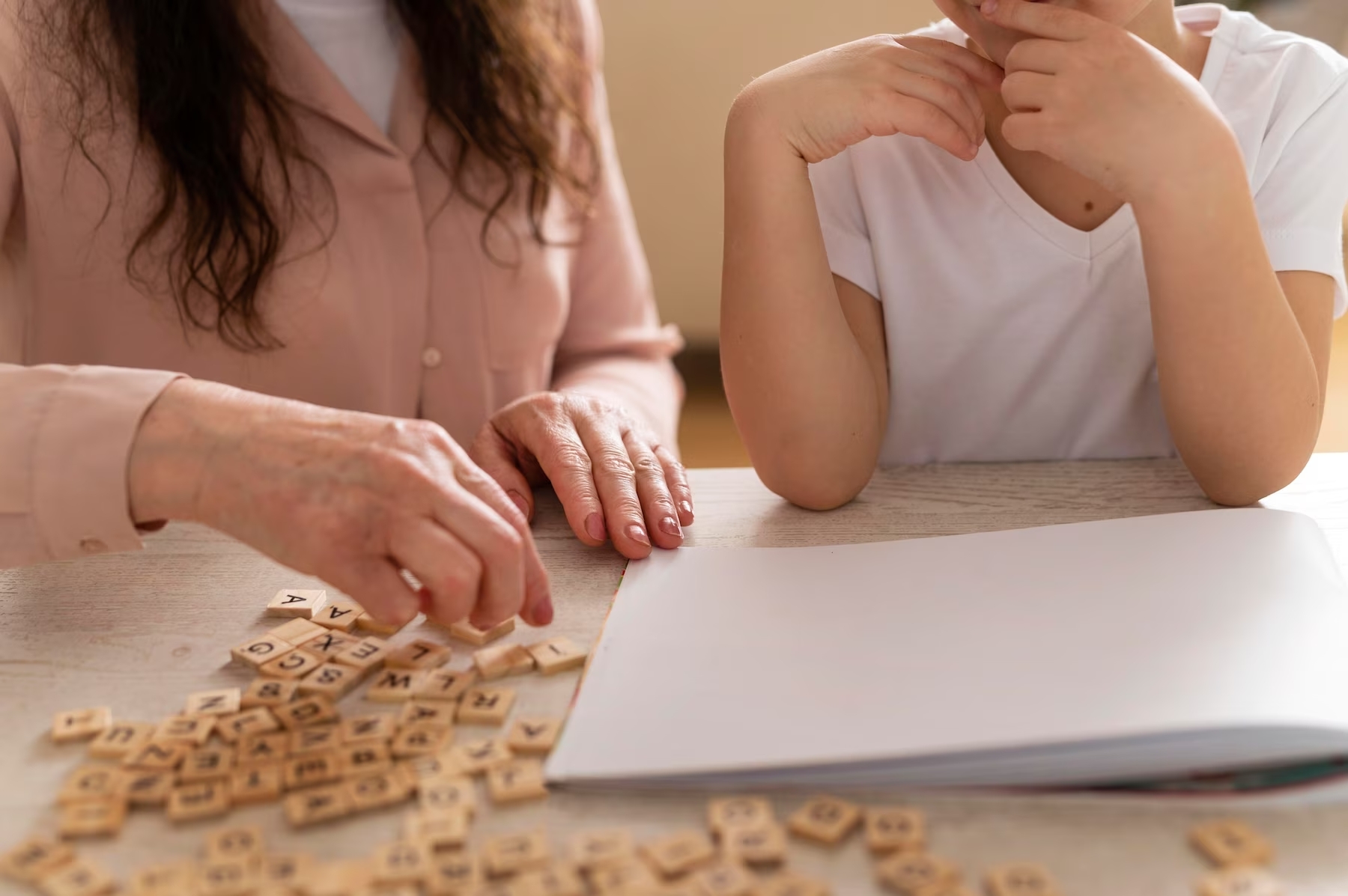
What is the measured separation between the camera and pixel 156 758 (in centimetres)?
60

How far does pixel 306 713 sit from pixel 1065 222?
2.68 ft

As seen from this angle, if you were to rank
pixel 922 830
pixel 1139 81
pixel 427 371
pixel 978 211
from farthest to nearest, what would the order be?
pixel 427 371, pixel 978 211, pixel 1139 81, pixel 922 830

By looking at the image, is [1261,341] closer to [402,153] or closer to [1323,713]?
[1323,713]

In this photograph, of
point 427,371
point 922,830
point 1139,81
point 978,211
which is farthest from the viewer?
point 427,371

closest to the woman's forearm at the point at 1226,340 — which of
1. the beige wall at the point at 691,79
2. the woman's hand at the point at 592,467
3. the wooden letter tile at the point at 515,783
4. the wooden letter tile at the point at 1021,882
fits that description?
the woman's hand at the point at 592,467

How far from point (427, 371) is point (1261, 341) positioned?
2.72ft

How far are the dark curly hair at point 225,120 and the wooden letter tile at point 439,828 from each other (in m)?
0.71

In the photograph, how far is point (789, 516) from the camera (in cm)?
93

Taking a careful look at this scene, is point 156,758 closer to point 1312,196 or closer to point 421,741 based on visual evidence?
point 421,741

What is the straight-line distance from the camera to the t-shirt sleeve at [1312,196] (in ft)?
3.17

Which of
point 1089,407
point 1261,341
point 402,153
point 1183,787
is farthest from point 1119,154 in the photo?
point 402,153

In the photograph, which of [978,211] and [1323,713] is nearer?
[1323,713]

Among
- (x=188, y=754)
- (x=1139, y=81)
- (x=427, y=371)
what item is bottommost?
(x=427, y=371)

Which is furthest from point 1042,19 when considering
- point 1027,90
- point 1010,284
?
point 1010,284
